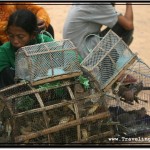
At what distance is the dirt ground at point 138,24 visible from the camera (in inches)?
226

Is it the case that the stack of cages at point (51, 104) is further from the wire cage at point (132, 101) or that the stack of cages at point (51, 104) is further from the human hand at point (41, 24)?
the human hand at point (41, 24)

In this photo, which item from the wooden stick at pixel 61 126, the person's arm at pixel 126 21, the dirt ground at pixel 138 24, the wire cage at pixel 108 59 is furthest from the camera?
the dirt ground at pixel 138 24

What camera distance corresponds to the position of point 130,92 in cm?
336

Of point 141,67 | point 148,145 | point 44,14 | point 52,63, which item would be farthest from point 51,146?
point 44,14

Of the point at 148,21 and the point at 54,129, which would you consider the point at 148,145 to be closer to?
the point at 54,129

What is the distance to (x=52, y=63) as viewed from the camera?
299 centimetres

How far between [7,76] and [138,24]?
12.3 ft

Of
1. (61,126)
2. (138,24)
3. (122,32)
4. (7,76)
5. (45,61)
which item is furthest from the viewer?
(138,24)

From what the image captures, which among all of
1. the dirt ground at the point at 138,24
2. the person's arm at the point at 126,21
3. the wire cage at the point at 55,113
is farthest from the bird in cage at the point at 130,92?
the dirt ground at the point at 138,24

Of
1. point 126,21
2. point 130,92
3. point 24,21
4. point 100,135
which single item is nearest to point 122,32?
point 126,21

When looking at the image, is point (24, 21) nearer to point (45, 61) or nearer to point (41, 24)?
point (45, 61)

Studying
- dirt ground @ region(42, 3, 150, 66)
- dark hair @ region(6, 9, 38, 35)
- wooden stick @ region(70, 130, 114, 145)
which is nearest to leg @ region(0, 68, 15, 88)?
dark hair @ region(6, 9, 38, 35)

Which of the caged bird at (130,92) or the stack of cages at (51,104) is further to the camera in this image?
the caged bird at (130,92)

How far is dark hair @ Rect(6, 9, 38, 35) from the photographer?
3.13 meters
